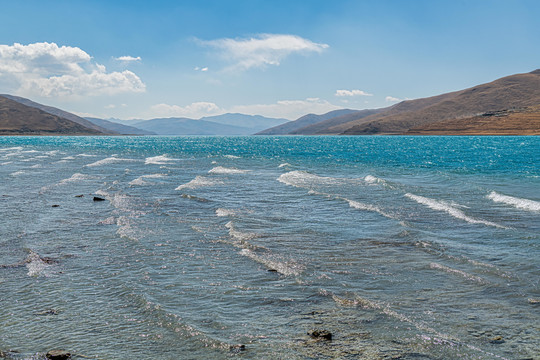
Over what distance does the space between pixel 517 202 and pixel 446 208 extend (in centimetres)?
529

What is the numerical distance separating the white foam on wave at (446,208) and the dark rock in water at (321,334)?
14270 mm

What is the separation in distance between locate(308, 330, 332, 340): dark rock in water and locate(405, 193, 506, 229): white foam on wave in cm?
1427

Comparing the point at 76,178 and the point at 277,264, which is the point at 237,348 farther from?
the point at 76,178

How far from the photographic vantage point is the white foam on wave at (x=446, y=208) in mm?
20752

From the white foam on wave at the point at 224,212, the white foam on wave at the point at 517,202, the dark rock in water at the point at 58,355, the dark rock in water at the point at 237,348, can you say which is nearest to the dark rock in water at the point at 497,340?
the dark rock in water at the point at 237,348

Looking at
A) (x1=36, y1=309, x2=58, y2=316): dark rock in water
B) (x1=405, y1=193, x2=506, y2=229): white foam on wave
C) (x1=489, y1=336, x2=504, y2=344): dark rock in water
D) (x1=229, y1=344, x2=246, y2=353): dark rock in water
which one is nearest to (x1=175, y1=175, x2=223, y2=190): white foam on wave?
(x1=405, y1=193, x2=506, y2=229): white foam on wave

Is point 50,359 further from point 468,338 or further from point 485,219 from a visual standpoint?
point 485,219

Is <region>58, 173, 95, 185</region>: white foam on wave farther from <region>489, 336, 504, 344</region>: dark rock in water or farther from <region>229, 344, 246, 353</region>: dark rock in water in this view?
<region>489, 336, 504, 344</region>: dark rock in water

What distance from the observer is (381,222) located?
21.0m

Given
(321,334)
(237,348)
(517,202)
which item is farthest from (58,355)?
(517,202)

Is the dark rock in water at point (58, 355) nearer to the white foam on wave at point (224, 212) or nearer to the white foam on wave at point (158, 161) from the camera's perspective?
the white foam on wave at point (224, 212)

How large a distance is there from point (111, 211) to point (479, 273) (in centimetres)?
1910

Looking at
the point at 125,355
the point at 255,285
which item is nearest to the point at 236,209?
the point at 255,285

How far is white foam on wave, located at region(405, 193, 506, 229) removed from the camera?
2075cm
